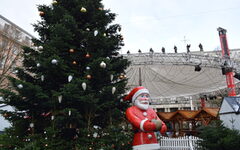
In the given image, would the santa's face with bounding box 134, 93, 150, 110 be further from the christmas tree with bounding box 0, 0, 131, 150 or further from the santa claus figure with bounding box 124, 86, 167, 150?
the christmas tree with bounding box 0, 0, 131, 150

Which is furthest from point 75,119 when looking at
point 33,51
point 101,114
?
point 33,51

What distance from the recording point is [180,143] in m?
8.48

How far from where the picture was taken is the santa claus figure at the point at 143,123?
5.25 meters

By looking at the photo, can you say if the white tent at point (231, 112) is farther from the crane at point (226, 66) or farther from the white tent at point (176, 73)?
the crane at point (226, 66)

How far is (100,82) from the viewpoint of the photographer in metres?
6.38

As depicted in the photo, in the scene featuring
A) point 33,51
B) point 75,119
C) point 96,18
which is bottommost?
point 75,119

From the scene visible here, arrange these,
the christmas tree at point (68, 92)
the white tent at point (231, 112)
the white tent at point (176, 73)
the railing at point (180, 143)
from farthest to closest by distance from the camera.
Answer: the white tent at point (176, 73) < the railing at point (180, 143) < the white tent at point (231, 112) < the christmas tree at point (68, 92)

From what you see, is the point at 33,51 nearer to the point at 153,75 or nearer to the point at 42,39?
the point at 42,39

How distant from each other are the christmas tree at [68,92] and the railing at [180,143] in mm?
3550

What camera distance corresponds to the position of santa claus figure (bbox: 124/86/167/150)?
5254 mm

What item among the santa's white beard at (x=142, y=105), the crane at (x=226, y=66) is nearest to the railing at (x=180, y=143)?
the santa's white beard at (x=142, y=105)

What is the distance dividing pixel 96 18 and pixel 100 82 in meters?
2.58

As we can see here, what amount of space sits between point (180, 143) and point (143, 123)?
423cm

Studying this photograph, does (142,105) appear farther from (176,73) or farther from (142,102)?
(176,73)
